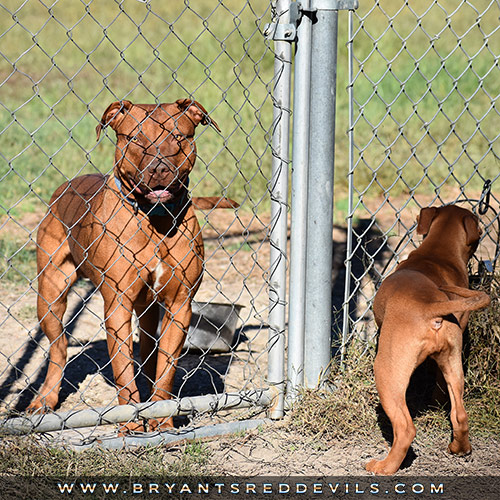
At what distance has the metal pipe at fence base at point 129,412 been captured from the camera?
2930 mm

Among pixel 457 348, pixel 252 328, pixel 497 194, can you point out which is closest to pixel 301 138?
pixel 457 348

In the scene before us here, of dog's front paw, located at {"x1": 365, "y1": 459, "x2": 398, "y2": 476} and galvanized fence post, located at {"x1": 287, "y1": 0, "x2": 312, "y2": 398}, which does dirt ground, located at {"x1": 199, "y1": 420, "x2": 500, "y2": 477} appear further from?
galvanized fence post, located at {"x1": 287, "y1": 0, "x2": 312, "y2": 398}

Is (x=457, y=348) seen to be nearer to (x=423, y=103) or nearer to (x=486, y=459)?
(x=486, y=459)

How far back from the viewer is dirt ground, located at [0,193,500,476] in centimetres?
307

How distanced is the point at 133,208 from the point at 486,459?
76.0 inches

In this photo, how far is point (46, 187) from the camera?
7828mm

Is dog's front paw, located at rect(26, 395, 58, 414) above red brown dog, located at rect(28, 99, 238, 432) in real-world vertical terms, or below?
below

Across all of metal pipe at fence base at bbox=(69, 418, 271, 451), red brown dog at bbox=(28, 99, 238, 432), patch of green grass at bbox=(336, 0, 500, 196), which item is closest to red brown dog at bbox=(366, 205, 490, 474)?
metal pipe at fence base at bbox=(69, 418, 271, 451)

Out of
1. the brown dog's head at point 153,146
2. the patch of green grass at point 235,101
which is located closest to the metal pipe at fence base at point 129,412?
the brown dog's head at point 153,146

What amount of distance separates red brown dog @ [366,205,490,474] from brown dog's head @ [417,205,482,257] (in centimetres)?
22

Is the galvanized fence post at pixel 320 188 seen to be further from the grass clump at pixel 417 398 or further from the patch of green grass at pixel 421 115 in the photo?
the patch of green grass at pixel 421 115

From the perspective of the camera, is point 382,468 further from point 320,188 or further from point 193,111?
point 193,111

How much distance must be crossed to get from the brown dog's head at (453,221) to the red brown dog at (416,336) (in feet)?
0.74

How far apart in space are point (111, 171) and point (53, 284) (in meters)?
0.98
